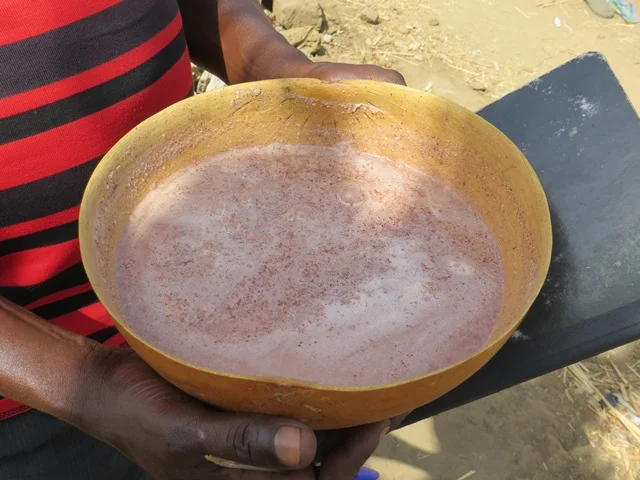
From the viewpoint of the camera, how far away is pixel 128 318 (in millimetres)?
934

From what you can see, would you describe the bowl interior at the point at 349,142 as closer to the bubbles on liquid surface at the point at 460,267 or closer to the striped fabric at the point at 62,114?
the bubbles on liquid surface at the point at 460,267

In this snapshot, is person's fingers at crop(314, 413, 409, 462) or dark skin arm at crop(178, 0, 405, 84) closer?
person's fingers at crop(314, 413, 409, 462)

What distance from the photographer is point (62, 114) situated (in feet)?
3.82

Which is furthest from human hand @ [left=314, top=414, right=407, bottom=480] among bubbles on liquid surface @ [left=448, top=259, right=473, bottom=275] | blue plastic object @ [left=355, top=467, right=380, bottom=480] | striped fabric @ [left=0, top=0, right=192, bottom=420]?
blue plastic object @ [left=355, top=467, right=380, bottom=480]

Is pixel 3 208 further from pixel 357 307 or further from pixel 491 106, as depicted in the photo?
pixel 491 106

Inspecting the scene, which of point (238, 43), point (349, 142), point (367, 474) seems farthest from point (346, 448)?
point (367, 474)

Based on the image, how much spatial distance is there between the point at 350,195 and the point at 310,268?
7.6 inches

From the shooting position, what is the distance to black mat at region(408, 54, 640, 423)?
106 centimetres

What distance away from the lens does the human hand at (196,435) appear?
0.84 metres

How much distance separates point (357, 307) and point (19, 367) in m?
0.53

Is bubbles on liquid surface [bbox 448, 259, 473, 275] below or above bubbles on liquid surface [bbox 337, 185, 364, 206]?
below

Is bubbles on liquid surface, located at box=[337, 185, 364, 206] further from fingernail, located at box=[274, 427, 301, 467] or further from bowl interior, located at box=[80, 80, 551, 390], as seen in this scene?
fingernail, located at box=[274, 427, 301, 467]

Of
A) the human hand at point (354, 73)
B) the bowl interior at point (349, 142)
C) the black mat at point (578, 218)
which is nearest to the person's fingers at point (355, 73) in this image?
the human hand at point (354, 73)

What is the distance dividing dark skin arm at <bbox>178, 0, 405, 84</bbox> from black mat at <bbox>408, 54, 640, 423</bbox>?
0.46 metres
